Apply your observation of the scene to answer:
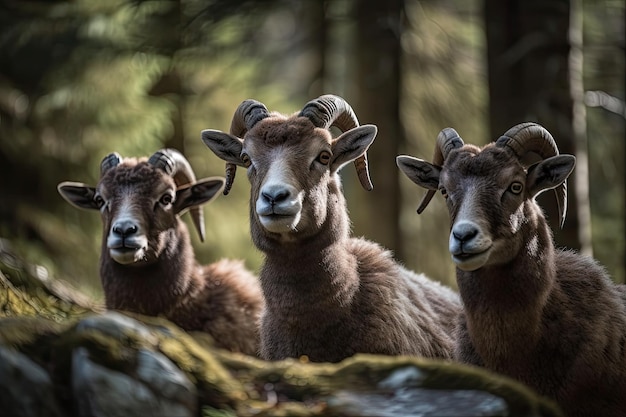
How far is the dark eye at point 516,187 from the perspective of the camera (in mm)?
8641

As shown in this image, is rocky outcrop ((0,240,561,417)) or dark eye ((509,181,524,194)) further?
dark eye ((509,181,524,194))

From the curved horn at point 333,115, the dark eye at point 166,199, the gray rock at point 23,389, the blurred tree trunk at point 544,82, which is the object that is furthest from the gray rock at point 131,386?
the blurred tree trunk at point 544,82

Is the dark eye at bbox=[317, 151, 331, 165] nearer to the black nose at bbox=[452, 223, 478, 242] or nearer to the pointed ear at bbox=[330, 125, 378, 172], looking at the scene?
the pointed ear at bbox=[330, 125, 378, 172]

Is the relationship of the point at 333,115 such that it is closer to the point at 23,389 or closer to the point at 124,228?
the point at 124,228

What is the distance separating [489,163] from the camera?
8695 millimetres

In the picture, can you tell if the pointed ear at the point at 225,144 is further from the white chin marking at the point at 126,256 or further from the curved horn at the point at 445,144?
the curved horn at the point at 445,144

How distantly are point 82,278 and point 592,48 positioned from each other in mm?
10915

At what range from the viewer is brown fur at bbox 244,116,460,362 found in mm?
9328

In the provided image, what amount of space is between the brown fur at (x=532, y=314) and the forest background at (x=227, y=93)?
6328 millimetres

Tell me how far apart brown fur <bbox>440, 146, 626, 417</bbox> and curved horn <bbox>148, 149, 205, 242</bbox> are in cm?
393

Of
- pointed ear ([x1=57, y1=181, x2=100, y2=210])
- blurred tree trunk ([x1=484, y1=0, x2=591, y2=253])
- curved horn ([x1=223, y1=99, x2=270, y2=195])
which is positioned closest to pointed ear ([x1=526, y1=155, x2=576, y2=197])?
curved horn ([x1=223, y1=99, x2=270, y2=195])

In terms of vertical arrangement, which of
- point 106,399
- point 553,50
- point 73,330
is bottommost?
point 106,399

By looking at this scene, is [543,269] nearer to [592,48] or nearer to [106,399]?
[106,399]

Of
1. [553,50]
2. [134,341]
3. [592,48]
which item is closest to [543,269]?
[134,341]
